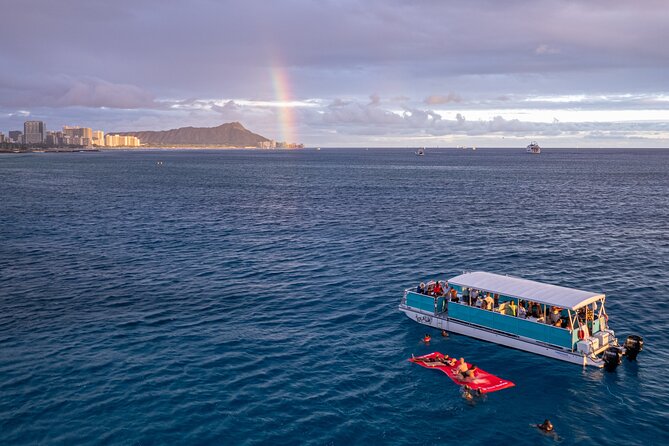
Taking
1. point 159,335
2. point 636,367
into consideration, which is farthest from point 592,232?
point 159,335

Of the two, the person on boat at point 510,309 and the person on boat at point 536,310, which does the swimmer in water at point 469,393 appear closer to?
the person on boat at point 510,309

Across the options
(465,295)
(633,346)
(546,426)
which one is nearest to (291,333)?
(465,295)

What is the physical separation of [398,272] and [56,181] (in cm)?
15441

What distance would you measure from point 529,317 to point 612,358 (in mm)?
5422

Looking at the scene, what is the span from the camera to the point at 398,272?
56.9 m

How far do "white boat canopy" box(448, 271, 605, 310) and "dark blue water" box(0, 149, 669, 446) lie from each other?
390 centimetres

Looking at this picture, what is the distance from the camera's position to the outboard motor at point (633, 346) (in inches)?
1371

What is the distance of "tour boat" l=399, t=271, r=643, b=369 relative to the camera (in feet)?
112

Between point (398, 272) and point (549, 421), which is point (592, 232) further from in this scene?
point (549, 421)

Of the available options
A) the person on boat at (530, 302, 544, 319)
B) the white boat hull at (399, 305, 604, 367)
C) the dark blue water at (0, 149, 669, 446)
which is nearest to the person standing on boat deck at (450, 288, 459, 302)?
the white boat hull at (399, 305, 604, 367)

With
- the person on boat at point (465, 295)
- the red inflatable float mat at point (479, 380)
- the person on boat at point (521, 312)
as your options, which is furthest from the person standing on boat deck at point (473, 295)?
the red inflatable float mat at point (479, 380)

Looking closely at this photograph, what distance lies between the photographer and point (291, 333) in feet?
130

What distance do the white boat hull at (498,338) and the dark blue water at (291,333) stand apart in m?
0.55

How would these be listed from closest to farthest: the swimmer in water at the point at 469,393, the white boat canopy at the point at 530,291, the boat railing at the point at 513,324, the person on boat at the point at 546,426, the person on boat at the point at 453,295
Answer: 1. the person on boat at the point at 546,426
2. the swimmer in water at the point at 469,393
3. the boat railing at the point at 513,324
4. the white boat canopy at the point at 530,291
5. the person on boat at the point at 453,295
